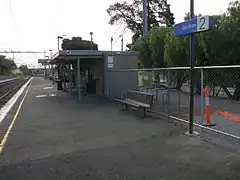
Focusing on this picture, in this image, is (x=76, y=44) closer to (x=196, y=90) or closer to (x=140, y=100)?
(x=196, y=90)

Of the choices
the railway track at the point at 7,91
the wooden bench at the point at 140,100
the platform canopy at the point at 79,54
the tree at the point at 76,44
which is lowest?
the railway track at the point at 7,91

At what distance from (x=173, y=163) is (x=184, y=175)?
0.63 m

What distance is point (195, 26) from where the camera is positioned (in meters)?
7.34

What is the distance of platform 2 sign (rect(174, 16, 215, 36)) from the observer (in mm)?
6953

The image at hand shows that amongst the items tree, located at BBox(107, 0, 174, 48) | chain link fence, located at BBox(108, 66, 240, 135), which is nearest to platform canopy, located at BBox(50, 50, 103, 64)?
chain link fence, located at BBox(108, 66, 240, 135)

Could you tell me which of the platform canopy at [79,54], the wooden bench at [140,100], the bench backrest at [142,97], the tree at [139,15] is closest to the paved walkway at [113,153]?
the wooden bench at [140,100]

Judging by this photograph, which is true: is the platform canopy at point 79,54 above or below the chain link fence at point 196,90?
above

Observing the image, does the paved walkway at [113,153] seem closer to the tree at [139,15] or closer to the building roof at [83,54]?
the building roof at [83,54]

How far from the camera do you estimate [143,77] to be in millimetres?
16375

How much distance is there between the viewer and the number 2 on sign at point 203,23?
697cm

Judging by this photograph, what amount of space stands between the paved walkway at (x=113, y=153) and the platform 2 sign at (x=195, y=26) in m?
2.57

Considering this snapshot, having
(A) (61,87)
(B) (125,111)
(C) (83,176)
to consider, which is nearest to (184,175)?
(C) (83,176)

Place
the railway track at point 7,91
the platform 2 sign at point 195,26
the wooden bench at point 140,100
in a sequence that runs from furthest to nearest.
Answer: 1. the railway track at point 7,91
2. the wooden bench at point 140,100
3. the platform 2 sign at point 195,26

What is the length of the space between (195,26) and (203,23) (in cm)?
29
